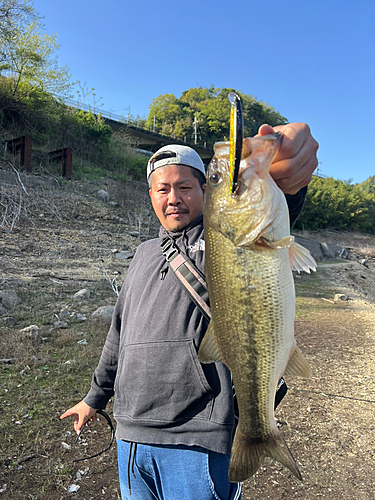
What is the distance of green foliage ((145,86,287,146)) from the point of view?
43750 millimetres

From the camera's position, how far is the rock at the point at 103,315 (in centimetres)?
682

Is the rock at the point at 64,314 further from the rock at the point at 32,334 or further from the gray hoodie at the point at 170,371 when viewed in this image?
the gray hoodie at the point at 170,371

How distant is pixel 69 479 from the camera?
3.38 meters

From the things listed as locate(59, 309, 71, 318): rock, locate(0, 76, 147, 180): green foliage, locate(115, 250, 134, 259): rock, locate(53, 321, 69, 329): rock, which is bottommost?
locate(53, 321, 69, 329): rock

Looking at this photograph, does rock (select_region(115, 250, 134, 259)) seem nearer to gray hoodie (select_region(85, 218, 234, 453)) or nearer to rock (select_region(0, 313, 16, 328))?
rock (select_region(0, 313, 16, 328))

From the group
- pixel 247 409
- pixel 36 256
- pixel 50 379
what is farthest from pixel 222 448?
pixel 36 256

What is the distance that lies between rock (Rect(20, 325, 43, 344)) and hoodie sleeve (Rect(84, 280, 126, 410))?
3.87 meters

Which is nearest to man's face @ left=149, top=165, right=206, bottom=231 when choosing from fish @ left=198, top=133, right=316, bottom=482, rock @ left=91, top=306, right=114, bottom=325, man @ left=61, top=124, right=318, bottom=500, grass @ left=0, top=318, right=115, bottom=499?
man @ left=61, top=124, right=318, bottom=500

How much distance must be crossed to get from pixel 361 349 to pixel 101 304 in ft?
18.2

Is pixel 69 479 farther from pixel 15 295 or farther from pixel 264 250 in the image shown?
pixel 15 295

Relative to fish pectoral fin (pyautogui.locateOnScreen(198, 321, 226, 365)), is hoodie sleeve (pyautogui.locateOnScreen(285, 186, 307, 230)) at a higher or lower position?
higher

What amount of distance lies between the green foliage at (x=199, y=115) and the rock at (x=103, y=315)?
36.3 meters

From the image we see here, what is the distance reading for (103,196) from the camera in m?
18.2

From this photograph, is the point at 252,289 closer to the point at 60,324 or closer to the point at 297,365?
the point at 297,365
